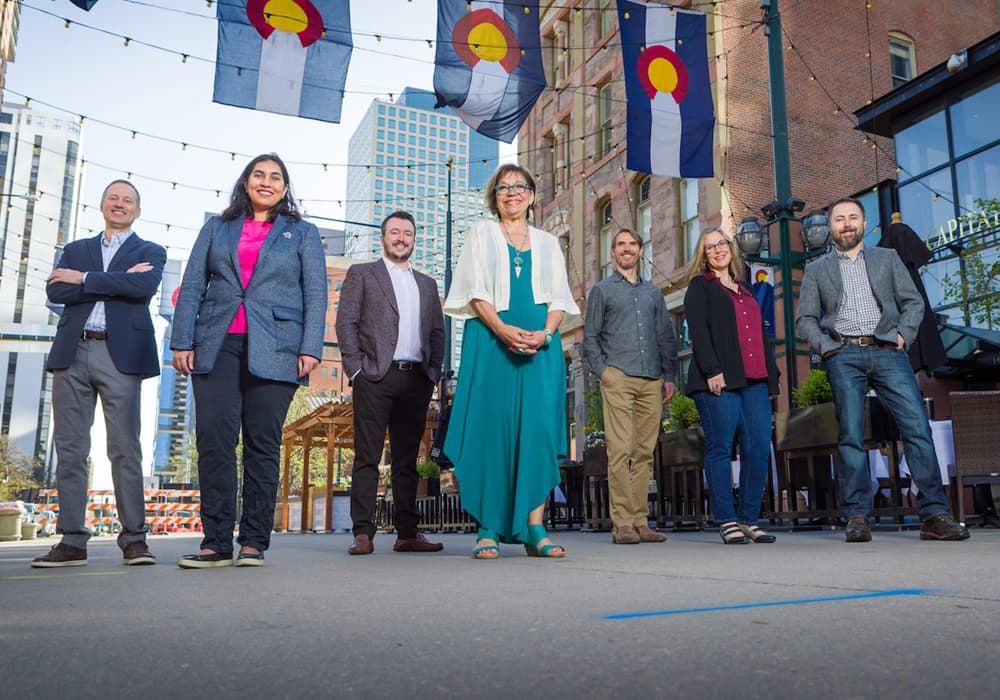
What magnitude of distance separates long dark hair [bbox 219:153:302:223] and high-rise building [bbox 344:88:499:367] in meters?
2.56

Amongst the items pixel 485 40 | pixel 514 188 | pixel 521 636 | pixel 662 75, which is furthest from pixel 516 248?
pixel 662 75

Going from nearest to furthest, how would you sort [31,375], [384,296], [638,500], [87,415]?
[87,415], [384,296], [638,500], [31,375]

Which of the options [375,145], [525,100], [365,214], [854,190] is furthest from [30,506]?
[854,190]

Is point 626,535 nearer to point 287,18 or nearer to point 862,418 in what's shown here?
point 862,418

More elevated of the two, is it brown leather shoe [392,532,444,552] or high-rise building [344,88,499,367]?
high-rise building [344,88,499,367]

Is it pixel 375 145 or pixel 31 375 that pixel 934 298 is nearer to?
pixel 375 145

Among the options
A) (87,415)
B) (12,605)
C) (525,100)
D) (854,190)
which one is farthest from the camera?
(854,190)

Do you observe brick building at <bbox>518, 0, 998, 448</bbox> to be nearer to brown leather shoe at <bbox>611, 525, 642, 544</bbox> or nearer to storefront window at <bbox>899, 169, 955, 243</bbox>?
storefront window at <bbox>899, 169, 955, 243</bbox>

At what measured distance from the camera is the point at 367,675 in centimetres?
131

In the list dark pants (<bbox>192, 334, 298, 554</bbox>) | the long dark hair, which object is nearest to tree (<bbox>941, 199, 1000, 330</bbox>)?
the long dark hair

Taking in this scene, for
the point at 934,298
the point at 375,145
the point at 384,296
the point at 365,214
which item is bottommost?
the point at 384,296

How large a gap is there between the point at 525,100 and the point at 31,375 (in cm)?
10943

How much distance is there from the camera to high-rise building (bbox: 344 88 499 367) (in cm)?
1863

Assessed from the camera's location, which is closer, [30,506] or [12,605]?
[12,605]
